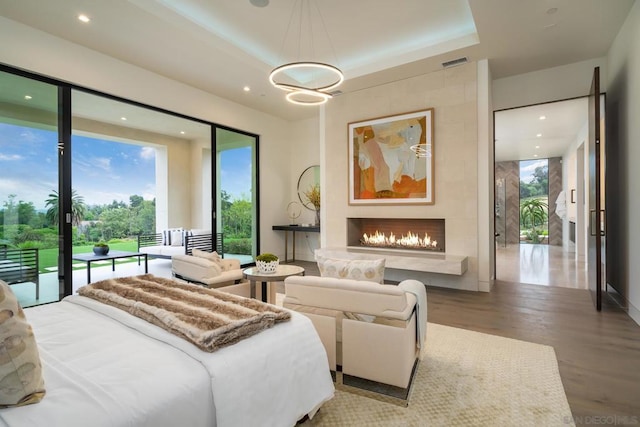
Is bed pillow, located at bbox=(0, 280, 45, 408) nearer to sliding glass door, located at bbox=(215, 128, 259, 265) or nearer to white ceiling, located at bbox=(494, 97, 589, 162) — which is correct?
sliding glass door, located at bbox=(215, 128, 259, 265)

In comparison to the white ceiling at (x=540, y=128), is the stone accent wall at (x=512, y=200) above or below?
below

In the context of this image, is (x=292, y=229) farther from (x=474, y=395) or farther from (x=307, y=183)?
(x=474, y=395)

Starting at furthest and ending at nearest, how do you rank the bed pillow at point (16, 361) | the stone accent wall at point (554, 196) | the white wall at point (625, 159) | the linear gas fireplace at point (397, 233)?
the stone accent wall at point (554, 196) → the linear gas fireplace at point (397, 233) → the white wall at point (625, 159) → the bed pillow at point (16, 361)

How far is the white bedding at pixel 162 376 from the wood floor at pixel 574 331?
1.51 meters

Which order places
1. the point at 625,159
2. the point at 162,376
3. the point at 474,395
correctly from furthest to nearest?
1. the point at 625,159
2. the point at 474,395
3. the point at 162,376

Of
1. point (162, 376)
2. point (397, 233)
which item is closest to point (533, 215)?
point (397, 233)

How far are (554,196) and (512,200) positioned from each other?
1.26 metres

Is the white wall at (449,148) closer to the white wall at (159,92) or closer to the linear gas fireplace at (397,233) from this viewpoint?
the linear gas fireplace at (397,233)

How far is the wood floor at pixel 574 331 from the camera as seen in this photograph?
1.99m

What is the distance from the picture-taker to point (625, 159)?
386 cm

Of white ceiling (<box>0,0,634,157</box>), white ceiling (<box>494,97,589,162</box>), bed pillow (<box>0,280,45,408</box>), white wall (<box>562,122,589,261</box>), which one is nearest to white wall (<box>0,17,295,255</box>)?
white ceiling (<box>0,0,634,157</box>)

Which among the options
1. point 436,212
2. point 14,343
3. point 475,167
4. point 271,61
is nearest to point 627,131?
point 475,167

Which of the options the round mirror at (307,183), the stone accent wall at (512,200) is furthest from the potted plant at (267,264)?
the stone accent wall at (512,200)

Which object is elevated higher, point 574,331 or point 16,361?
point 16,361
